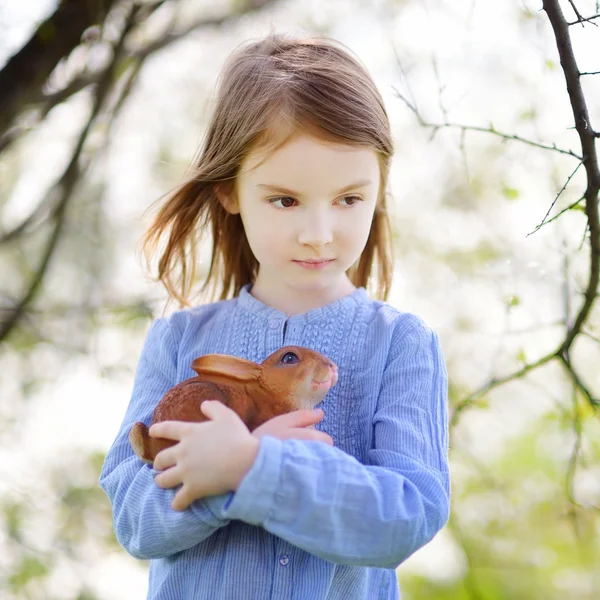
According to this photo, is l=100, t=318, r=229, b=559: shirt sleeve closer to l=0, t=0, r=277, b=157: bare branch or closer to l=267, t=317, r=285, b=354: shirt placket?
l=267, t=317, r=285, b=354: shirt placket

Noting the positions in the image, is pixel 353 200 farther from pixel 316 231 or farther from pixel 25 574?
pixel 25 574

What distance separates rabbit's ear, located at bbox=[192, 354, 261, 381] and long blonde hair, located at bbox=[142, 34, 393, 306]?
1.29 ft

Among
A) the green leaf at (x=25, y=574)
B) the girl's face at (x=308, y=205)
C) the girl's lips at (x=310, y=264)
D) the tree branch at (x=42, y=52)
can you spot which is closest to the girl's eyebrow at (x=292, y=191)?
the girl's face at (x=308, y=205)

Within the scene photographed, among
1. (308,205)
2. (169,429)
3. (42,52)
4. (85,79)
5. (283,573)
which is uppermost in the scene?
(85,79)

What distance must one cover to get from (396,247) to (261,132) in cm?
151

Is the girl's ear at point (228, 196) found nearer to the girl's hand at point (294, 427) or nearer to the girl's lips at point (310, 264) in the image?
the girl's lips at point (310, 264)

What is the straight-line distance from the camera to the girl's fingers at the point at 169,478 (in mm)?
1296

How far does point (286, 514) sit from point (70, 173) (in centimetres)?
208

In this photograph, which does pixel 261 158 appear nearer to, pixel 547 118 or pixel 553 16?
pixel 553 16

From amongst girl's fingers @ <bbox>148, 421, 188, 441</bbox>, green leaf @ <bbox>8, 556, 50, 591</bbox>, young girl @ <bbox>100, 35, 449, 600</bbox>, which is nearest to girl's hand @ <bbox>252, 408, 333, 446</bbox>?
young girl @ <bbox>100, 35, 449, 600</bbox>

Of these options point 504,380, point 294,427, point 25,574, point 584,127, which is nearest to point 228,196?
point 294,427

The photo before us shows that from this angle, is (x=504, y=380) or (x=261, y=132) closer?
(x=261, y=132)

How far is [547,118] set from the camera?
96.0 inches

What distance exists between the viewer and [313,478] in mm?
1239
